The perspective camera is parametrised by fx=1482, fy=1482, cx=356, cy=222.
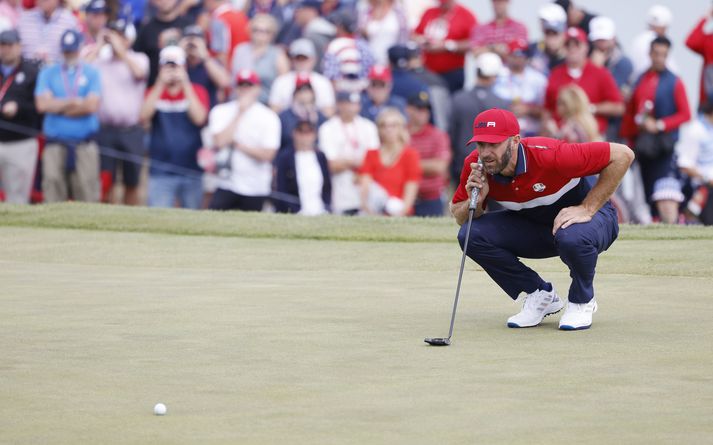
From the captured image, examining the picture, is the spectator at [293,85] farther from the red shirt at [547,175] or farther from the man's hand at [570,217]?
the man's hand at [570,217]

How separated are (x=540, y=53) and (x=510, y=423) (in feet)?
40.6

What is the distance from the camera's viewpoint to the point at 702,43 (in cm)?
1652

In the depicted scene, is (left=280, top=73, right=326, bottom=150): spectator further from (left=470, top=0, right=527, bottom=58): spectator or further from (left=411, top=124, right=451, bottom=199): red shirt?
(left=470, top=0, right=527, bottom=58): spectator

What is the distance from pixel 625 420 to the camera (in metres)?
5.17

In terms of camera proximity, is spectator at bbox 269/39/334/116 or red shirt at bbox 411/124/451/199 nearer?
red shirt at bbox 411/124/451/199

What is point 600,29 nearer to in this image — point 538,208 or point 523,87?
point 523,87

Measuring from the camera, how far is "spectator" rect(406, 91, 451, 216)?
50.3 feet

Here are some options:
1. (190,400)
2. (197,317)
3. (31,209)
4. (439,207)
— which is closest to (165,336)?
(197,317)

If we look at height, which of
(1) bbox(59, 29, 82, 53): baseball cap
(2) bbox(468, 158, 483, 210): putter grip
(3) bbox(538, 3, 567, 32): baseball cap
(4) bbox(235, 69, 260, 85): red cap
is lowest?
(4) bbox(235, 69, 260, 85): red cap

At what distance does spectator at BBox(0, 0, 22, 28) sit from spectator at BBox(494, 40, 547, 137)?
5.59m

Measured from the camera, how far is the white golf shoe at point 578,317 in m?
7.56

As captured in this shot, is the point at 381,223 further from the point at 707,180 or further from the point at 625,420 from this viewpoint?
the point at 625,420

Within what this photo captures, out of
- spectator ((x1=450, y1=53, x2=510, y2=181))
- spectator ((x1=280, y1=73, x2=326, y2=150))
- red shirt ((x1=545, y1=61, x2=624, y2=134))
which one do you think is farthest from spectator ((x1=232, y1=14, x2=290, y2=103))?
red shirt ((x1=545, y1=61, x2=624, y2=134))

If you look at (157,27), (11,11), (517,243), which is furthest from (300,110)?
(517,243)
